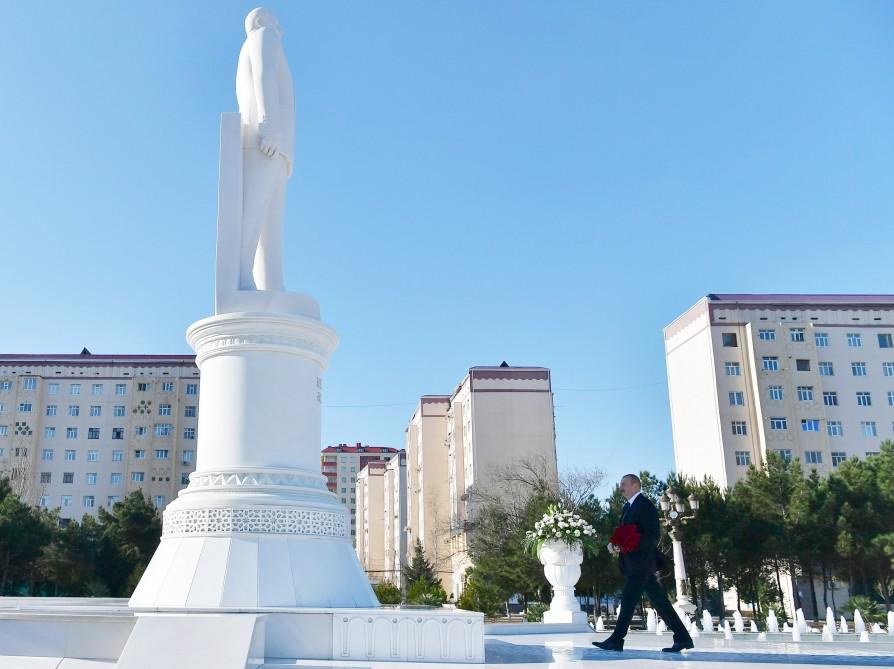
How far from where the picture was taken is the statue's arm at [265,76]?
467 inches

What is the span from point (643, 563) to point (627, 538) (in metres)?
0.28

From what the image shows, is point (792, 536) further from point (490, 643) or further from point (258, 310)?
point (258, 310)

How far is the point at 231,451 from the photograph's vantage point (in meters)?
10.1

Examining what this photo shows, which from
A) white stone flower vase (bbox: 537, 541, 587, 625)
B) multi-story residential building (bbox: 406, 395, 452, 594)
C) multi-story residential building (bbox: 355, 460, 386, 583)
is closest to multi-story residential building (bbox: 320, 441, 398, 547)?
multi-story residential building (bbox: 355, 460, 386, 583)

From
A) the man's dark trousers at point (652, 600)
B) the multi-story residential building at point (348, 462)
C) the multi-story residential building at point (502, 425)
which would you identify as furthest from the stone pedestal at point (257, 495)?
the multi-story residential building at point (348, 462)

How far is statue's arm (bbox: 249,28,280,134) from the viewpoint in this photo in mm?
11852

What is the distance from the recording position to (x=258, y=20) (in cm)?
1238

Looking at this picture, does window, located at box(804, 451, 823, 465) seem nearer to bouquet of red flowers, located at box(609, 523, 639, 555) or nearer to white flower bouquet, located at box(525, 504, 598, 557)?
white flower bouquet, located at box(525, 504, 598, 557)

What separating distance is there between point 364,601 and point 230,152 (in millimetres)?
6447

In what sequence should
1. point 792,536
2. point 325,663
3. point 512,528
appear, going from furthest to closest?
1. point 512,528
2. point 792,536
3. point 325,663

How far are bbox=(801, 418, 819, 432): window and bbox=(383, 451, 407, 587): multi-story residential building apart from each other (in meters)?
38.3

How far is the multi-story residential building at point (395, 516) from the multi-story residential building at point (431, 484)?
23.5ft

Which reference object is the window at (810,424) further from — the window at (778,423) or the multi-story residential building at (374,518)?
the multi-story residential building at (374,518)

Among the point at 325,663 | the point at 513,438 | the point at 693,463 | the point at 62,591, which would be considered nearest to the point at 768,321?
the point at 693,463
